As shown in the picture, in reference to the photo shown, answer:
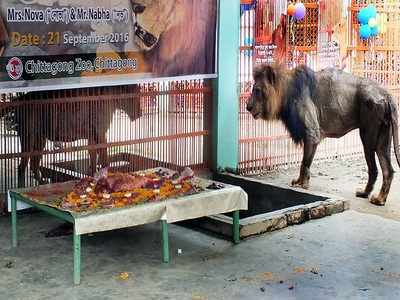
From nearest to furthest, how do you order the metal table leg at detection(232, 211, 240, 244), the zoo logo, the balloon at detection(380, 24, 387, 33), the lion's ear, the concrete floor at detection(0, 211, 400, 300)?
the concrete floor at detection(0, 211, 400, 300) < the metal table leg at detection(232, 211, 240, 244) < the zoo logo < the lion's ear < the balloon at detection(380, 24, 387, 33)

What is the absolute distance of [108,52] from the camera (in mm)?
8367

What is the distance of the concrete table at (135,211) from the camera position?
5.92 meters

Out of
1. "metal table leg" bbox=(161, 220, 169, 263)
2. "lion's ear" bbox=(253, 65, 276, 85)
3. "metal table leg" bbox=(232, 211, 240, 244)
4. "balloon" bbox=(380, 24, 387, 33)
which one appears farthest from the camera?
"balloon" bbox=(380, 24, 387, 33)

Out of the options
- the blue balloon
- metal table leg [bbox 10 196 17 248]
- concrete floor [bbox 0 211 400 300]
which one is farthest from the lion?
metal table leg [bbox 10 196 17 248]

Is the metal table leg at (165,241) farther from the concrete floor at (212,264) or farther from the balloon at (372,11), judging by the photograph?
the balloon at (372,11)

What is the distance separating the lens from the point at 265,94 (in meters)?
9.14

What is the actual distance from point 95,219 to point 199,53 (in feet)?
13.3

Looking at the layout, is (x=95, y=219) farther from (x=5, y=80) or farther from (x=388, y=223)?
(x=388, y=223)

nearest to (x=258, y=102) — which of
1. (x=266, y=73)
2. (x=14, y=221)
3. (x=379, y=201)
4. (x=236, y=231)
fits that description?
(x=266, y=73)

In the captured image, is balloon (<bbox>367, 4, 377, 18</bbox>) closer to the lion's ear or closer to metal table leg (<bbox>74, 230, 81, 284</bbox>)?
the lion's ear

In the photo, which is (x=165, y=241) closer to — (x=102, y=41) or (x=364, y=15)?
(x=102, y=41)

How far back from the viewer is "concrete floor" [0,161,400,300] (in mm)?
5820

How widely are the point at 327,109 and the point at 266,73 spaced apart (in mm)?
975

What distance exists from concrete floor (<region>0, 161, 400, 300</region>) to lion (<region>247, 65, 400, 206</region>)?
1.28 metres
